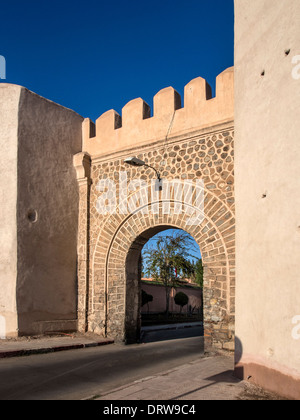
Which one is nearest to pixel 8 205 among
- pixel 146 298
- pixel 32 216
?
pixel 32 216

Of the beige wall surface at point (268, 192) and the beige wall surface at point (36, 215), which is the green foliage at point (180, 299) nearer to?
the beige wall surface at point (36, 215)

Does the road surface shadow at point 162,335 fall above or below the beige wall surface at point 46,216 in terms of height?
below

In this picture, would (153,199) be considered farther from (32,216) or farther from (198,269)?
(198,269)

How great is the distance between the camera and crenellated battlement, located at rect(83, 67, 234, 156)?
768 cm

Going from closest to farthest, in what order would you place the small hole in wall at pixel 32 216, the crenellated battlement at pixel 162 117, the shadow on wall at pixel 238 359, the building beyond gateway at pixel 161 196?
1. the building beyond gateway at pixel 161 196
2. the shadow on wall at pixel 238 359
3. the crenellated battlement at pixel 162 117
4. the small hole in wall at pixel 32 216

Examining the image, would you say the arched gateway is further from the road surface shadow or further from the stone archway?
the road surface shadow

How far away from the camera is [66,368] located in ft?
19.7

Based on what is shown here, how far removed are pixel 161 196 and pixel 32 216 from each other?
119 inches

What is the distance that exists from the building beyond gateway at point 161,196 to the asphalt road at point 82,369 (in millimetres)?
988

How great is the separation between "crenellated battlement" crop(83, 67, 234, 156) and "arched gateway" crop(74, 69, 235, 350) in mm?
22

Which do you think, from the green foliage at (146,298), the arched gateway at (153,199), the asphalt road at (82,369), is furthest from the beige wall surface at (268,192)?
the green foliage at (146,298)

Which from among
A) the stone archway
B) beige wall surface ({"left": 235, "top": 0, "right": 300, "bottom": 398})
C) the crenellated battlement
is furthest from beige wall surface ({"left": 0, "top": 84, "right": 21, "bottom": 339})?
beige wall surface ({"left": 235, "top": 0, "right": 300, "bottom": 398})

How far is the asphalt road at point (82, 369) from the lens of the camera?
4.62m
